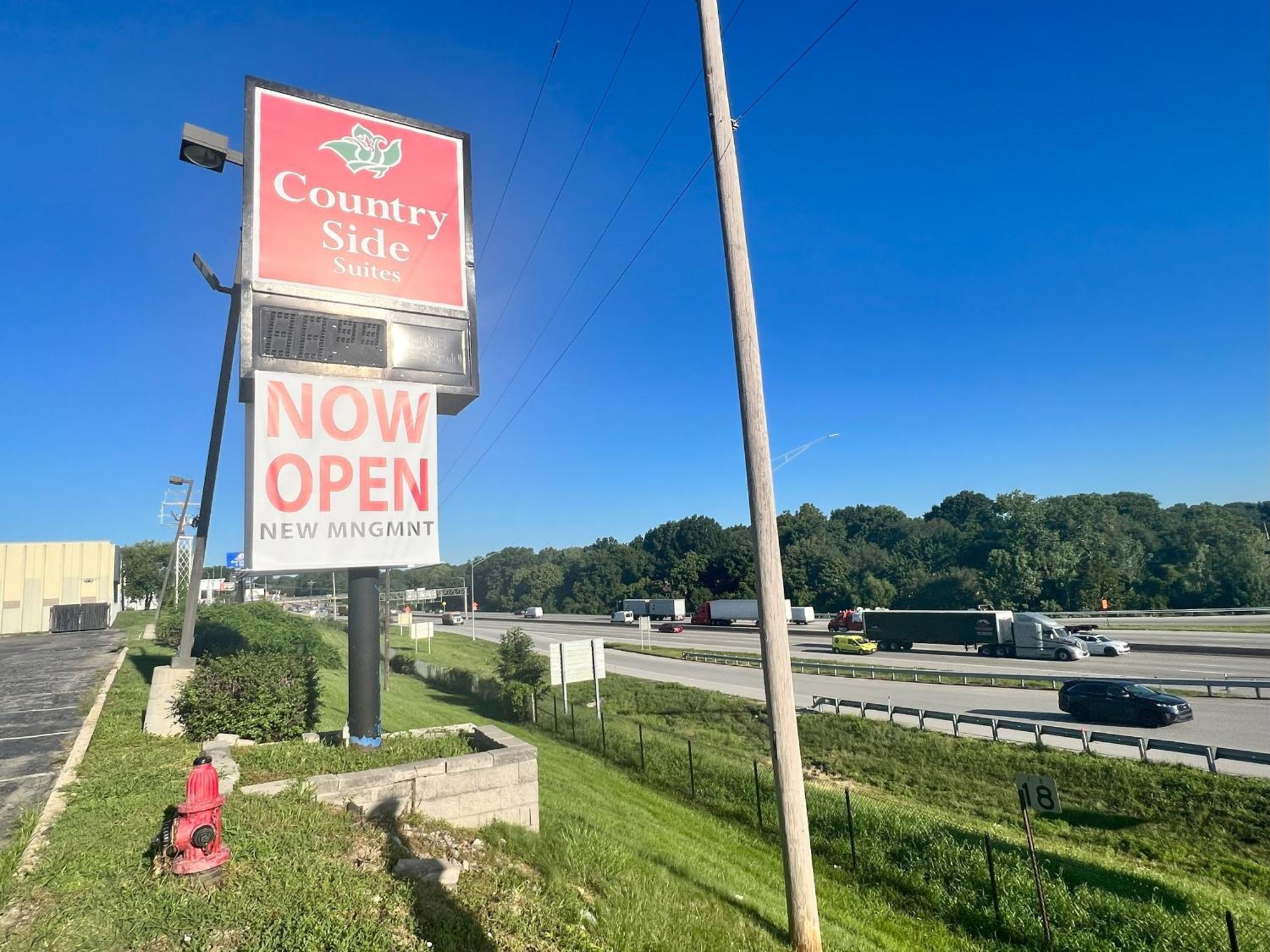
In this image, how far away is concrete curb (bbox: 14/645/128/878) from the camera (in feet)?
22.2

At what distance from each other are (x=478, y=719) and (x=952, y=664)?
89.4ft

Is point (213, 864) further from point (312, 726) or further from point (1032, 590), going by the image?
point (1032, 590)

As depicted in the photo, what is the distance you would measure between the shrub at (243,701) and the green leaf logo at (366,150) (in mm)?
8870

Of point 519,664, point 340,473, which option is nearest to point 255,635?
point 519,664

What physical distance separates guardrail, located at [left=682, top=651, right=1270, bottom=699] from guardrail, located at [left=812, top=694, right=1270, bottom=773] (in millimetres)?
3271

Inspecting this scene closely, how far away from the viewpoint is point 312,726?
45.3 ft

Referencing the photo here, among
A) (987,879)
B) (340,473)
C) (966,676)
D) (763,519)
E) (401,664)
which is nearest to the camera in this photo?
(763,519)

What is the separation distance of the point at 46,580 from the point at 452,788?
63050mm

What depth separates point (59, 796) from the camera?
8.64 meters

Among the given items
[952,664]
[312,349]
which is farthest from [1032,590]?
[312,349]

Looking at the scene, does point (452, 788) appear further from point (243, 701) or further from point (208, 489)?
point (208, 489)

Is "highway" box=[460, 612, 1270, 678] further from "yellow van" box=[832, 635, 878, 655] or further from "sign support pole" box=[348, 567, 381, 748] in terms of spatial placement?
"sign support pole" box=[348, 567, 381, 748]

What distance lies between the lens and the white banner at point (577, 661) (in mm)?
24141

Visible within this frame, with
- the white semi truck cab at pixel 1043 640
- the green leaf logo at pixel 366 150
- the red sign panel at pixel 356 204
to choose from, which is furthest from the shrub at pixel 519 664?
the white semi truck cab at pixel 1043 640
